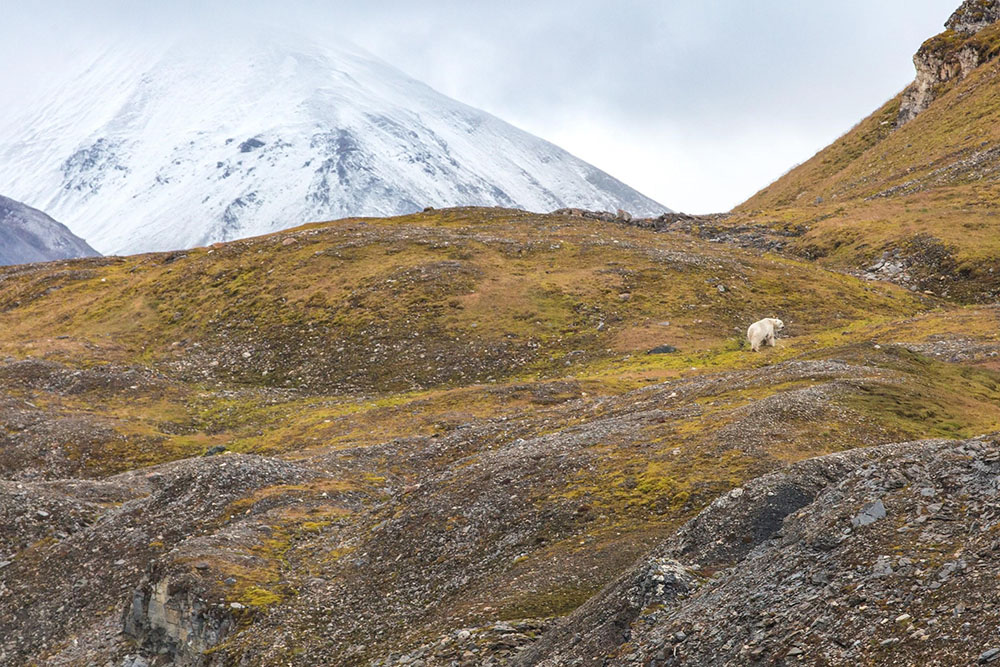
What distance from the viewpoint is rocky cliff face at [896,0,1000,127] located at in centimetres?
10500

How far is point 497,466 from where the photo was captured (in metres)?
28.8

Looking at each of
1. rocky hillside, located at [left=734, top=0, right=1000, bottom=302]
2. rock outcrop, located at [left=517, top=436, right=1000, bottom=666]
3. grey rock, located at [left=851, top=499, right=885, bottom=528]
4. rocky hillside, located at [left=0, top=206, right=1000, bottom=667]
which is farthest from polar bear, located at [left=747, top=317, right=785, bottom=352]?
grey rock, located at [left=851, top=499, right=885, bottom=528]

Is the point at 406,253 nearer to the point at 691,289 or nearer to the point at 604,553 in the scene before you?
the point at 691,289

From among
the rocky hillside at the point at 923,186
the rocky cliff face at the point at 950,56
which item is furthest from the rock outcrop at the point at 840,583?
the rocky cliff face at the point at 950,56

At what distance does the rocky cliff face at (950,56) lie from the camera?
10500 centimetres

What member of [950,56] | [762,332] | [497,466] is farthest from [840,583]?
[950,56]

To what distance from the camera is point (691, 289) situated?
63.2 m

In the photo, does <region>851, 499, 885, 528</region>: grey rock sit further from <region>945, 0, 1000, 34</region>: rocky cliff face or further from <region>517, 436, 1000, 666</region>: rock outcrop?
<region>945, 0, 1000, 34</region>: rocky cliff face

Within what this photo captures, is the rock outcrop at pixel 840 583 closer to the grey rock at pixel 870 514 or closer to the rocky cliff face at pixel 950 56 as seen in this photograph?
the grey rock at pixel 870 514

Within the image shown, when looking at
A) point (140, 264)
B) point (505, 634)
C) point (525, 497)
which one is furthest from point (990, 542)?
point (140, 264)

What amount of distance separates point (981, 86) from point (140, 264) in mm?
98160

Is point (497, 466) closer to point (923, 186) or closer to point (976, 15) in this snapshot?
point (923, 186)

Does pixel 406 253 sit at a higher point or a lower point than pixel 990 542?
higher

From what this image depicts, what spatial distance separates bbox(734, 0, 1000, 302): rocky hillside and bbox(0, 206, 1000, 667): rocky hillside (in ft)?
18.6
